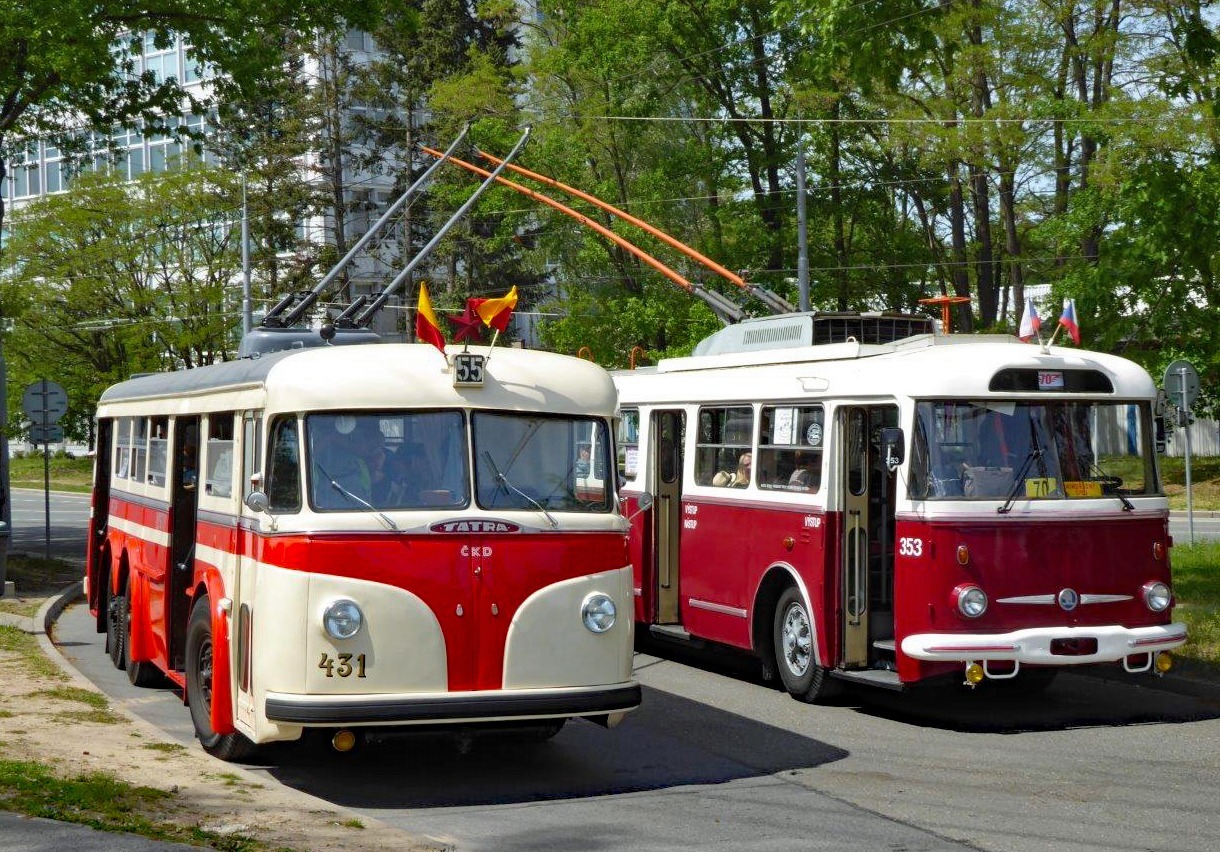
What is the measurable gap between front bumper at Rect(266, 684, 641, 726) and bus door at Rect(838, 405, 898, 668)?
379cm

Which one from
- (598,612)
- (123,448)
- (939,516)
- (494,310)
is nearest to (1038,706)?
(939,516)

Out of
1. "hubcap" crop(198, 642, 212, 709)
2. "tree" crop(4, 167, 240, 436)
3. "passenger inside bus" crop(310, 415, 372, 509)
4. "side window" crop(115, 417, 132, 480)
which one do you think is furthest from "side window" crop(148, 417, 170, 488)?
"tree" crop(4, 167, 240, 436)

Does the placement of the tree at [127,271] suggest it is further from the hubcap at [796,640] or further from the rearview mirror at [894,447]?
the rearview mirror at [894,447]

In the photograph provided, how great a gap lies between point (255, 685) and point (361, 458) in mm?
1351

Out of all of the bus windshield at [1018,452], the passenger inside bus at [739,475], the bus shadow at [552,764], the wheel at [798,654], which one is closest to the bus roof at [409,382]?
the bus shadow at [552,764]

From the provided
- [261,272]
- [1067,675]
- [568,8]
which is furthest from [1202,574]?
[261,272]

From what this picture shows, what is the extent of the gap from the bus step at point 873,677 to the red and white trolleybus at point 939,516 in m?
0.03

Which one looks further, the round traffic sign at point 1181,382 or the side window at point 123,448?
the round traffic sign at point 1181,382

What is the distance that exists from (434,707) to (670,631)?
653cm

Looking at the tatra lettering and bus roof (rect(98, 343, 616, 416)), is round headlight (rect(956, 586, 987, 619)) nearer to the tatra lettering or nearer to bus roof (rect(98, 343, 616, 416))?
bus roof (rect(98, 343, 616, 416))

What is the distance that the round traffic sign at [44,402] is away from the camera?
91.6 feet

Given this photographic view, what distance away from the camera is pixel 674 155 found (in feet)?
139

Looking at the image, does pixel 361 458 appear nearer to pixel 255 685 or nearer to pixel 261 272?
pixel 255 685

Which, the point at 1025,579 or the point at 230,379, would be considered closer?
the point at 230,379
